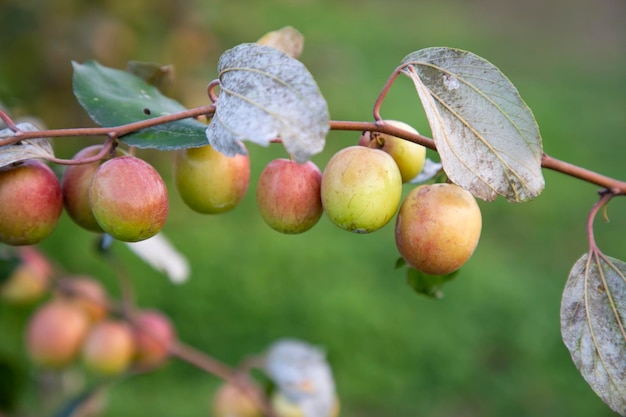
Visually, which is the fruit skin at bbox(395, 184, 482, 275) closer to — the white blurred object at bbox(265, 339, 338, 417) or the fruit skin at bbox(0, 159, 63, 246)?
the fruit skin at bbox(0, 159, 63, 246)

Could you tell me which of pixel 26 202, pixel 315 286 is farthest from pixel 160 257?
pixel 315 286

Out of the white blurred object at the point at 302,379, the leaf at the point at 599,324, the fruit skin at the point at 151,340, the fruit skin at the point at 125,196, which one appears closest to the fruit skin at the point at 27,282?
the fruit skin at the point at 151,340

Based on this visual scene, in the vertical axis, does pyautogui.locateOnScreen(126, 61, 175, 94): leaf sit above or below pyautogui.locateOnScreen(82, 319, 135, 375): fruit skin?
above

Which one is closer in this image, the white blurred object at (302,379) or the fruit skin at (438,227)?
the fruit skin at (438,227)

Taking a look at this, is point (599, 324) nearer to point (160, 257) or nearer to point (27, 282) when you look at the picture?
point (160, 257)

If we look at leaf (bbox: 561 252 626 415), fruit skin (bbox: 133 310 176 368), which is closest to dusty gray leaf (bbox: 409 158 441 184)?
leaf (bbox: 561 252 626 415)

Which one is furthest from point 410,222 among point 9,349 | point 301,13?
point 301,13

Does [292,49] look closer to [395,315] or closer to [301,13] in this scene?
[395,315]

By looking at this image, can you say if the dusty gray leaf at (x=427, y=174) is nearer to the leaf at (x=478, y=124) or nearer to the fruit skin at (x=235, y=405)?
the leaf at (x=478, y=124)
